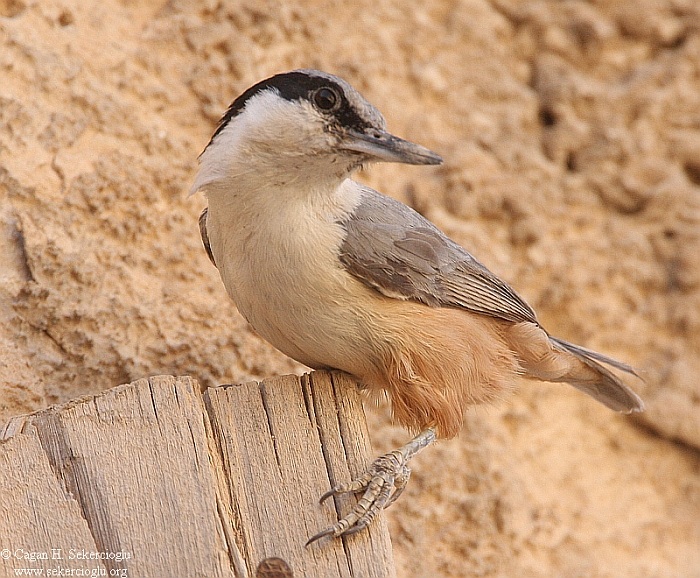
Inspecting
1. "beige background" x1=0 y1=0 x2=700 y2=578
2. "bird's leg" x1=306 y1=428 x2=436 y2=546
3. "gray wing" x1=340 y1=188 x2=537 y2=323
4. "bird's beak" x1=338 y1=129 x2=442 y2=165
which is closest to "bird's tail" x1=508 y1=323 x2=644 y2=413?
"gray wing" x1=340 y1=188 x2=537 y2=323

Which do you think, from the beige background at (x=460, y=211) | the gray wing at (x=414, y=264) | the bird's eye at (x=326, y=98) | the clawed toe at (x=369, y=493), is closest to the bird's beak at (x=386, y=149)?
the bird's eye at (x=326, y=98)

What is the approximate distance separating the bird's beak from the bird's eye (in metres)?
0.10

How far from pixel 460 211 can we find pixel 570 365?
114 cm

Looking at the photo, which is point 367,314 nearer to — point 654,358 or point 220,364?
point 220,364

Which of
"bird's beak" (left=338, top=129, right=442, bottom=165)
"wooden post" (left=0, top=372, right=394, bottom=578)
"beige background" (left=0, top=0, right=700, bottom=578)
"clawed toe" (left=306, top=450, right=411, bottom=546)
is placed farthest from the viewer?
"beige background" (left=0, top=0, right=700, bottom=578)

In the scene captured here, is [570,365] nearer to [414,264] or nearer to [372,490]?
[414,264]

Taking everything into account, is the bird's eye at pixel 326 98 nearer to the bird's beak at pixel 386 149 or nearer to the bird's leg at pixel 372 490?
the bird's beak at pixel 386 149

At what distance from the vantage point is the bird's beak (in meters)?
2.86

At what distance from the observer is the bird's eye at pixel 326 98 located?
9.50 feet

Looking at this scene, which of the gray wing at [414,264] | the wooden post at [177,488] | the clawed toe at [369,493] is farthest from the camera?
the gray wing at [414,264]

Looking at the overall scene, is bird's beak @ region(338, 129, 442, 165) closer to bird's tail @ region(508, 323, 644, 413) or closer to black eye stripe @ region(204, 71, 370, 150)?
black eye stripe @ region(204, 71, 370, 150)

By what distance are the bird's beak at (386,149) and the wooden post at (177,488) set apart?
85cm

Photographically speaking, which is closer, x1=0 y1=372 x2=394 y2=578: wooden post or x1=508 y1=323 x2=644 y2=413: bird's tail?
x1=0 y1=372 x2=394 y2=578: wooden post

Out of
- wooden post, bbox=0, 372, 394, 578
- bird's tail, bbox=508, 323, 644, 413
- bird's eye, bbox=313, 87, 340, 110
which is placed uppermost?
bird's eye, bbox=313, 87, 340, 110
